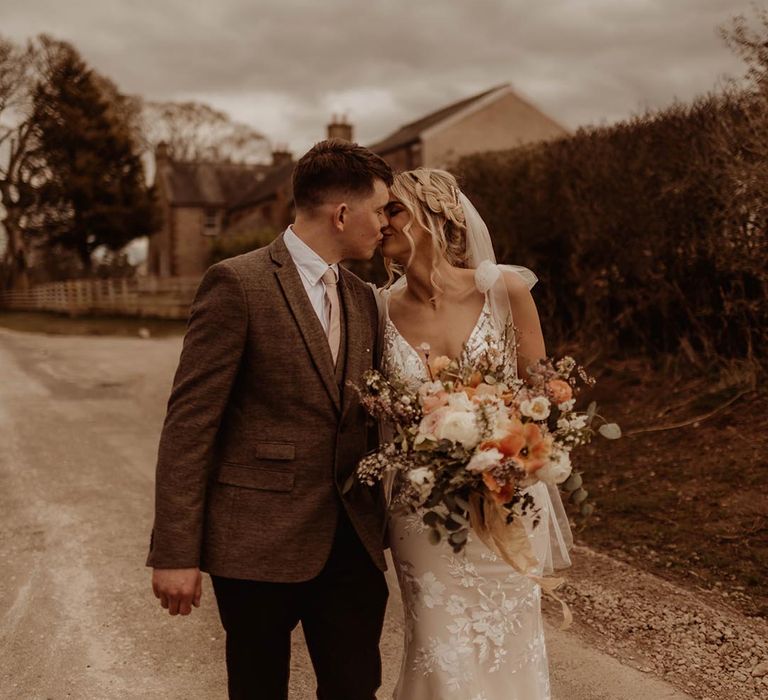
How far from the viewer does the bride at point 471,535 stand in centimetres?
307

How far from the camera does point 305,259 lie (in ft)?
9.50

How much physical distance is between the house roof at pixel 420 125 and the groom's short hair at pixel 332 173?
94.2 feet

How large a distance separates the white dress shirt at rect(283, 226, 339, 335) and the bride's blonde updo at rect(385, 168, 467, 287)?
1.80 ft

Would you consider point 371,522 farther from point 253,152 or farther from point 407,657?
point 253,152

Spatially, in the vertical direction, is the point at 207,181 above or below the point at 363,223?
above

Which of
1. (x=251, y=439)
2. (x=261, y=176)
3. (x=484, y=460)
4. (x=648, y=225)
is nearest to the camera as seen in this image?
(x=484, y=460)

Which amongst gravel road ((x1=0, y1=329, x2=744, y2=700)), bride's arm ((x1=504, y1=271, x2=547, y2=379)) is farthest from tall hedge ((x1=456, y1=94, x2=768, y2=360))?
bride's arm ((x1=504, y1=271, x2=547, y2=379))

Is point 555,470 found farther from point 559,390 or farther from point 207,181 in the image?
point 207,181

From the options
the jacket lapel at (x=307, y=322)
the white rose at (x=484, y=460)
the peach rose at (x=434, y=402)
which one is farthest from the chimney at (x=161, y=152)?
the white rose at (x=484, y=460)

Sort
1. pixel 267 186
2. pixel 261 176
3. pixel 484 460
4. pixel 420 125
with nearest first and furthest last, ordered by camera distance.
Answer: pixel 484 460 → pixel 420 125 → pixel 267 186 → pixel 261 176

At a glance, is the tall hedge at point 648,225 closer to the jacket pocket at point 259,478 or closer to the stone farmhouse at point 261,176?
the jacket pocket at point 259,478

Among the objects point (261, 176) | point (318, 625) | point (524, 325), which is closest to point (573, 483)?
point (524, 325)

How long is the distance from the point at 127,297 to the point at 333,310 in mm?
30048

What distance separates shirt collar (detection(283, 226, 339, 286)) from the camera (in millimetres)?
2883
